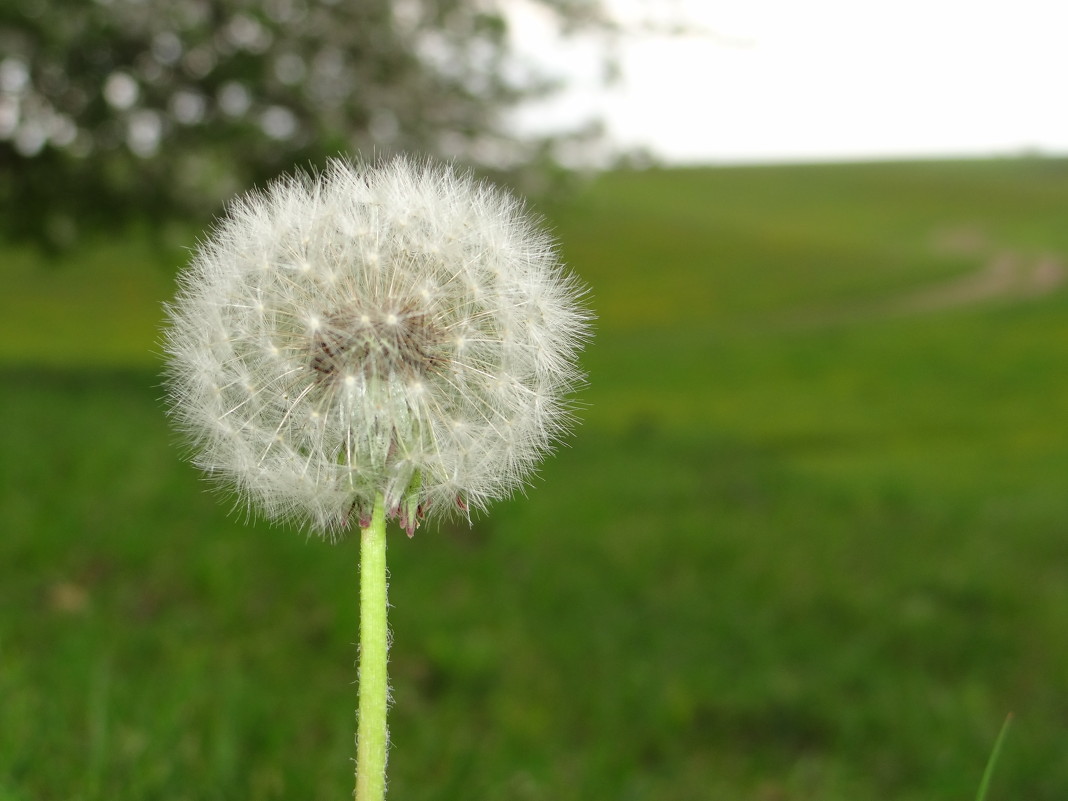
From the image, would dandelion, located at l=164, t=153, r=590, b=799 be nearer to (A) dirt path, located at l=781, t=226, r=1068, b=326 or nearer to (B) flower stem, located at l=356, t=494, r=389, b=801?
(B) flower stem, located at l=356, t=494, r=389, b=801

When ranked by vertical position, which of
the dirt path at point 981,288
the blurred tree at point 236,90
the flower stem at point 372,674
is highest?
the dirt path at point 981,288

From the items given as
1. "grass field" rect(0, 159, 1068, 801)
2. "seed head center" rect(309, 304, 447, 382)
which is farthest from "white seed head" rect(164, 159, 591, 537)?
"grass field" rect(0, 159, 1068, 801)

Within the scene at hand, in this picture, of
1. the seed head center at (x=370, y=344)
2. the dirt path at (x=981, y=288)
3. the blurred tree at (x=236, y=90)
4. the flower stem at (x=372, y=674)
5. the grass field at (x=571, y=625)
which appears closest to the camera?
the flower stem at (x=372, y=674)

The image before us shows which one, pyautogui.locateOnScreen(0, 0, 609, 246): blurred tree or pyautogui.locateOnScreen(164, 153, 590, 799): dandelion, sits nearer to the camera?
pyautogui.locateOnScreen(164, 153, 590, 799): dandelion

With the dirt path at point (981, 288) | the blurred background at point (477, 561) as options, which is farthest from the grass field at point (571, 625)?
the dirt path at point (981, 288)

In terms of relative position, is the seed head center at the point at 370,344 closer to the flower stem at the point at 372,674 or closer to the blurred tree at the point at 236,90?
the flower stem at the point at 372,674

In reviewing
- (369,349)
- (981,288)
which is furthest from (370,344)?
(981,288)
